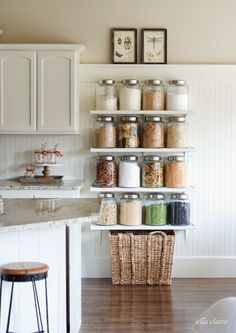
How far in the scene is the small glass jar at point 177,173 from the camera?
17.9 ft

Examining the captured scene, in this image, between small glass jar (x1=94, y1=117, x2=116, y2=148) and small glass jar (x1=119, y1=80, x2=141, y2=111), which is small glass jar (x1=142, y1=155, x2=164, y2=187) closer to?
small glass jar (x1=94, y1=117, x2=116, y2=148)

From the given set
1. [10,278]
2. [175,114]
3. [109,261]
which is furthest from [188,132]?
[10,278]

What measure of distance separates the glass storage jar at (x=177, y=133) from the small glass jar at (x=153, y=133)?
0.08 metres

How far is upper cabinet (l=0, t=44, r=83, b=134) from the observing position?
538 cm

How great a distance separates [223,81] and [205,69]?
208mm

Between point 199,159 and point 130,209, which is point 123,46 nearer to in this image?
point 199,159

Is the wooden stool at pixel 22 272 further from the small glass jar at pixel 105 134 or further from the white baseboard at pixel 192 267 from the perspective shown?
the white baseboard at pixel 192 267

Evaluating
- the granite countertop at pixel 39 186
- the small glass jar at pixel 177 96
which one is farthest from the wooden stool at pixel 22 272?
the small glass jar at pixel 177 96

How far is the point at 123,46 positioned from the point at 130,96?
527 millimetres

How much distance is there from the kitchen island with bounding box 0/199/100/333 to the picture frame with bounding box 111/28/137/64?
2157 millimetres

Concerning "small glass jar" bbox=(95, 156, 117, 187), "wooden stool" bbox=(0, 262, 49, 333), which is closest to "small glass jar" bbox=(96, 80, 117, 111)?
"small glass jar" bbox=(95, 156, 117, 187)

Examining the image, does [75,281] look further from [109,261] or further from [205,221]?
[205,221]

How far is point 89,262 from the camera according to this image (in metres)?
5.73

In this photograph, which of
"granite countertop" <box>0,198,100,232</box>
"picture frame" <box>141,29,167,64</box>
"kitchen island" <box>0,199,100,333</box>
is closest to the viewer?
"granite countertop" <box>0,198,100,232</box>
